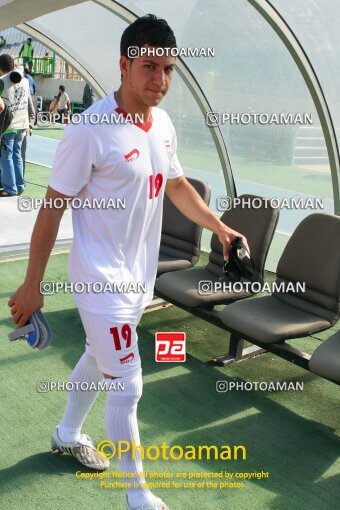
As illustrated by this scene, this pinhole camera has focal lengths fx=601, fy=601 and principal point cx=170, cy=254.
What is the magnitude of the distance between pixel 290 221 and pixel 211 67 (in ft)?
7.65

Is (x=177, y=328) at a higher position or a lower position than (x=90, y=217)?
lower

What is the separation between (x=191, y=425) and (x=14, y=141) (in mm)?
7415

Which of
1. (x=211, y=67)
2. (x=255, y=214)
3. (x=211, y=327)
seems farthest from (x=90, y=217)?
(x=211, y=67)

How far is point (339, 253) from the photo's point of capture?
14.4ft

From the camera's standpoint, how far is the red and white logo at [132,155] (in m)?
2.56

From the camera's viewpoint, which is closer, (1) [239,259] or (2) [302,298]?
(1) [239,259]

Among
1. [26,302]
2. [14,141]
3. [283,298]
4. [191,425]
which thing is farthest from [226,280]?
[14,141]

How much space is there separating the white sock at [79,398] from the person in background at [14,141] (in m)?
7.34

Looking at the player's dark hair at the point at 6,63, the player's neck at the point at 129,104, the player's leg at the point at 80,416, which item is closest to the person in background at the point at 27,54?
the player's dark hair at the point at 6,63

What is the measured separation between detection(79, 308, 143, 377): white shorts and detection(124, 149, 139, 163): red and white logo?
0.69m

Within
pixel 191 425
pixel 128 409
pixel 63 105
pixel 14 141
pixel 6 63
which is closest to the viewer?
pixel 128 409

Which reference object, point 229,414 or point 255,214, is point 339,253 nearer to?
point 255,214

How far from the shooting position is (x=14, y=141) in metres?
10.1

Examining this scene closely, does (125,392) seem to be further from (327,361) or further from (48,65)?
(48,65)
